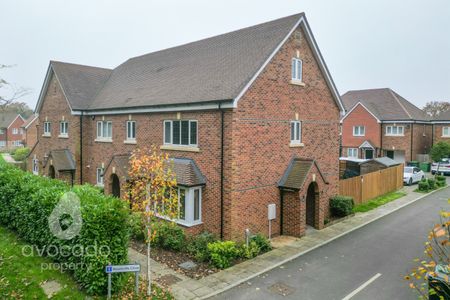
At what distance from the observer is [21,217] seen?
11477 mm

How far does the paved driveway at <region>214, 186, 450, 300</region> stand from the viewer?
31.8 ft

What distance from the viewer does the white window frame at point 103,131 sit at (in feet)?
69.2

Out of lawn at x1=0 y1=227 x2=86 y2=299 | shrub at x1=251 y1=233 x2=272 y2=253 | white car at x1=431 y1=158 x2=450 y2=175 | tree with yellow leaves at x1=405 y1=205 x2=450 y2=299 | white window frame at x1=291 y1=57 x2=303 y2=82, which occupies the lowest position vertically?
shrub at x1=251 y1=233 x2=272 y2=253

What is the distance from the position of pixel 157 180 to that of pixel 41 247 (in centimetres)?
468

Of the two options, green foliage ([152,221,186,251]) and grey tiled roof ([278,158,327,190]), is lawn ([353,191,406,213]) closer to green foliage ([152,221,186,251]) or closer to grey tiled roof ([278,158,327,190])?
grey tiled roof ([278,158,327,190])

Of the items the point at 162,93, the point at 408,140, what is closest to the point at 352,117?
the point at 408,140

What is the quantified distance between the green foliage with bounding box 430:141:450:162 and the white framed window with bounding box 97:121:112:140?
115 feet

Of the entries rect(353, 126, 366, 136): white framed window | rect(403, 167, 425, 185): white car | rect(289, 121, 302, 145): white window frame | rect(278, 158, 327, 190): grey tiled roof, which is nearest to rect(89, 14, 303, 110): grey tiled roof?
rect(289, 121, 302, 145): white window frame

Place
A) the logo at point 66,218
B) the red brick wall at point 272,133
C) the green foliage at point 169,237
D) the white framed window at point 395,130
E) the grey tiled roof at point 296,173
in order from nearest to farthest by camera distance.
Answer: the logo at point 66,218, the green foliage at point 169,237, the red brick wall at point 272,133, the grey tiled roof at point 296,173, the white framed window at point 395,130

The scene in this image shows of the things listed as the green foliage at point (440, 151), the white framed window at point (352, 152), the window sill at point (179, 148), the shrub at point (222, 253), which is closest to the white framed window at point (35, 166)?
the window sill at point (179, 148)

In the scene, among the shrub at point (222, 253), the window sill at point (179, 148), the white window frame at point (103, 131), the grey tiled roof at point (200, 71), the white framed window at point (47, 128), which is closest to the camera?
the shrub at point (222, 253)

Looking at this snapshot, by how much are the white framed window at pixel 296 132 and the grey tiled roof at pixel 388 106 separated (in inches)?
865

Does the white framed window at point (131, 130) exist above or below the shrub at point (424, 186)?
above

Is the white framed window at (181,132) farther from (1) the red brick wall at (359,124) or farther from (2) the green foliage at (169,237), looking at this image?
(1) the red brick wall at (359,124)
